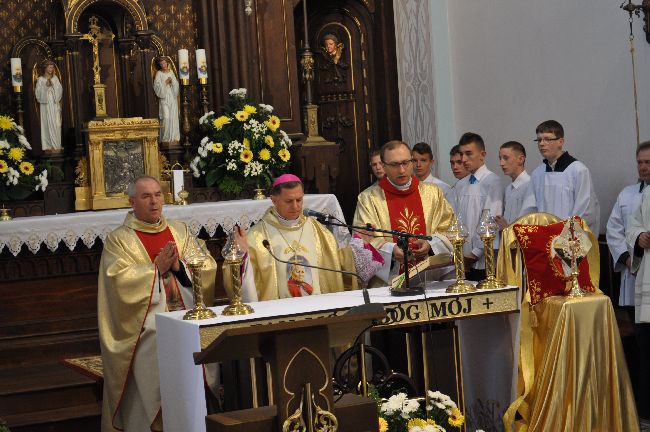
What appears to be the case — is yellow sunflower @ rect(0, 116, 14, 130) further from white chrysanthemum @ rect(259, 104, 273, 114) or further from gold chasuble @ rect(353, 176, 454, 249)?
gold chasuble @ rect(353, 176, 454, 249)

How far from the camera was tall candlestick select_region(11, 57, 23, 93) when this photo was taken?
9797 mm

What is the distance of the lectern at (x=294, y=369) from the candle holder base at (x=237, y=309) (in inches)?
56.2

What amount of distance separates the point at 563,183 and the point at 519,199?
569 mm

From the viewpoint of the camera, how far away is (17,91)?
9852mm

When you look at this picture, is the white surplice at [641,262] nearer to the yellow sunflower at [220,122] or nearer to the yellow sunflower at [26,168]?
the yellow sunflower at [220,122]

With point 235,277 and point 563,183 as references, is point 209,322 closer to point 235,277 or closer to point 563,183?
point 235,277

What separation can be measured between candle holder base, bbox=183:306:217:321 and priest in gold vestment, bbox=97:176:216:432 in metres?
0.87

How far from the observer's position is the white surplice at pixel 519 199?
8211 mm

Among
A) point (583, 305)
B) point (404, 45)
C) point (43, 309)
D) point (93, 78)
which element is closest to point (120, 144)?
point (93, 78)

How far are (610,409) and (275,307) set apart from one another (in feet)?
6.36

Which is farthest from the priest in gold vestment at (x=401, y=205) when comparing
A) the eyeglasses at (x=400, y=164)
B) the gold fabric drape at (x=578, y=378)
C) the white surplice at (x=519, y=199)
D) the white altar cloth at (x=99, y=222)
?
the white altar cloth at (x=99, y=222)

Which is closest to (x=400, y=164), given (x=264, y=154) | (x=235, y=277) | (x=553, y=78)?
(x=235, y=277)

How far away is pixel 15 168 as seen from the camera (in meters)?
9.46

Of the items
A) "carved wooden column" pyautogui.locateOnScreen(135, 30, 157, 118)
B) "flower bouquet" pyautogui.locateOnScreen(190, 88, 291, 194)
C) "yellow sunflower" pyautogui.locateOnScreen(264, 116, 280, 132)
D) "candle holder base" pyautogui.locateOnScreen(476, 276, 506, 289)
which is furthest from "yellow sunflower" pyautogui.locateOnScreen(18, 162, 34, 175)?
"candle holder base" pyautogui.locateOnScreen(476, 276, 506, 289)
